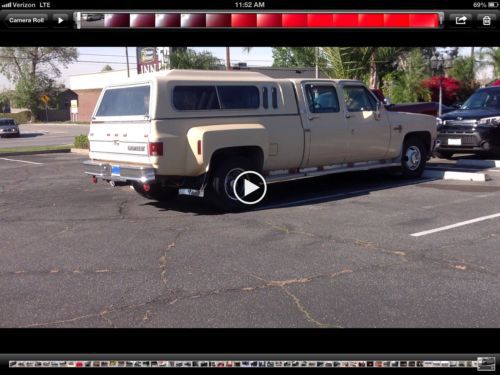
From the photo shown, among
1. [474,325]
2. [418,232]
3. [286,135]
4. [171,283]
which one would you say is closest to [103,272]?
[171,283]

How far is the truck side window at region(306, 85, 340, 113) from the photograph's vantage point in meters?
8.74

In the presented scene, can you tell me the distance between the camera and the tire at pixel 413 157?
10141 millimetres

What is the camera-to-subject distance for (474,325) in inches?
136

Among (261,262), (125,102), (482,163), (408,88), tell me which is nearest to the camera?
(261,262)

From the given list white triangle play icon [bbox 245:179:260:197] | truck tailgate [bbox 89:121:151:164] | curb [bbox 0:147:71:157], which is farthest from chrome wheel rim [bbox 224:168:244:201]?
curb [bbox 0:147:71:157]

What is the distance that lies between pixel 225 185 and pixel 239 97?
1.58 metres

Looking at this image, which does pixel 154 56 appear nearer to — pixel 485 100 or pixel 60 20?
pixel 485 100

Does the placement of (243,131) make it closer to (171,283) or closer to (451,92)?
(171,283)

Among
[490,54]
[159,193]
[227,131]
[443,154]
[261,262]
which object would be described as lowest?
[261,262]

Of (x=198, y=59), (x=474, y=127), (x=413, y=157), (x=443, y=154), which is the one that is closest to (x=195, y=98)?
(x=198, y=59)

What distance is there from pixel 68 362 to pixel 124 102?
6.40m

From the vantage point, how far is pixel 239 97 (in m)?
8.09

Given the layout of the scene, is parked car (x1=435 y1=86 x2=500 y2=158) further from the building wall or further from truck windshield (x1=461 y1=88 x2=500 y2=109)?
the building wall

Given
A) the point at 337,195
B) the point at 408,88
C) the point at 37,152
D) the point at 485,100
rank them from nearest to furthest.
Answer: the point at 337,195
the point at 485,100
the point at 408,88
the point at 37,152
